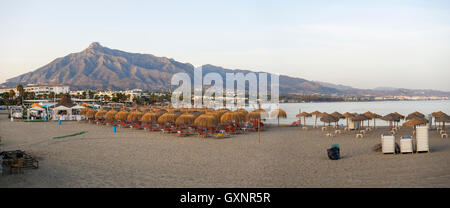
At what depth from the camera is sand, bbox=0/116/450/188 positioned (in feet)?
23.7

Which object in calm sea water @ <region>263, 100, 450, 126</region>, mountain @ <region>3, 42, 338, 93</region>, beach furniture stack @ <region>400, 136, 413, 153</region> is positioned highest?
mountain @ <region>3, 42, 338, 93</region>

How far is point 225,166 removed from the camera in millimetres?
9305

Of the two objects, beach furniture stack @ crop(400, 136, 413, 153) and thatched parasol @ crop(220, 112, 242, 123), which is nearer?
beach furniture stack @ crop(400, 136, 413, 153)

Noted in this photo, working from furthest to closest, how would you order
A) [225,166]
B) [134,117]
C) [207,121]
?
1. [134,117]
2. [207,121]
3. [225,166]

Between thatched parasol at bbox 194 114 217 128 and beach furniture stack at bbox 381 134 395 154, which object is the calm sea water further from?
beach furniture stack at bbox 381 134 395 154

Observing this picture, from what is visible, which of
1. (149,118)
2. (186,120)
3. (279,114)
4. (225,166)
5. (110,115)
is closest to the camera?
(225,166)

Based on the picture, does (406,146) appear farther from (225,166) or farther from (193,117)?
(193,117)

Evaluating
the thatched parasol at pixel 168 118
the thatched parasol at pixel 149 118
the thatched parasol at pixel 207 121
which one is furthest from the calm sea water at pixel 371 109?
the thatched parasol at pixel 207 121

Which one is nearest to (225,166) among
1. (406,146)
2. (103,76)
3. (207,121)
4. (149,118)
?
(406,146)

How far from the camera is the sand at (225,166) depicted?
23.7ft

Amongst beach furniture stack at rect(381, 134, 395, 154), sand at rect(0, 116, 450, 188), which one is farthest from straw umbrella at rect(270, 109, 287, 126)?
beach furniture stack at rect(381, 134, 395, 154)
